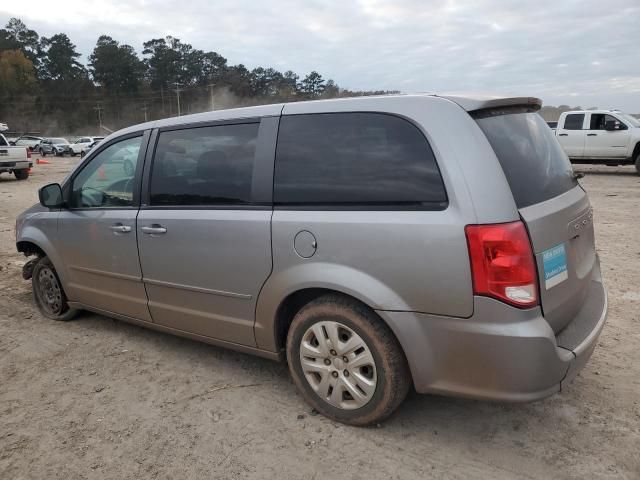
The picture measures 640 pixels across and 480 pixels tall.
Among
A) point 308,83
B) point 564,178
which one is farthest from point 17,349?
point 308,83

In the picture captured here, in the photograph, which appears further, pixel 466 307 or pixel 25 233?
pixel 25 233

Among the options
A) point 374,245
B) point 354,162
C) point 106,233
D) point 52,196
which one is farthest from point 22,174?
point 374,245

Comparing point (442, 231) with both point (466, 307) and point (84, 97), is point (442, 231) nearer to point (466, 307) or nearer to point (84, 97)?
point (466, 307)

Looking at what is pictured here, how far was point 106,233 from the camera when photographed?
3.81 m

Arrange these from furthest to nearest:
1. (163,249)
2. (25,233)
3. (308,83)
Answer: (308,83) → (25,233) → (163,249)

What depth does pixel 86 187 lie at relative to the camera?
4.11m

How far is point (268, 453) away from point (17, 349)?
8.33 ft

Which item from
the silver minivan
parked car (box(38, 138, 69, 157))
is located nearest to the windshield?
the silver minivan

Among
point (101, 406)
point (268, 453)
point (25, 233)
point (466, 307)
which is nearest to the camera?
point (466, 307)

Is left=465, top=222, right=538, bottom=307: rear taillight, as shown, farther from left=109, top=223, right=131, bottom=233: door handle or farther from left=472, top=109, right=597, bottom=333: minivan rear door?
left=109, top=223, right=131, bottom=233: door handle

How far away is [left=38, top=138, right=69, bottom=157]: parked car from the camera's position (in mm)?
41375

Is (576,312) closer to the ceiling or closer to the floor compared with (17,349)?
closer to the ceiling

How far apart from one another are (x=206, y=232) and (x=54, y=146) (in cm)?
4473

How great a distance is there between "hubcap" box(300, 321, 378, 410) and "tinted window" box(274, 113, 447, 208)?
2.36 ft
